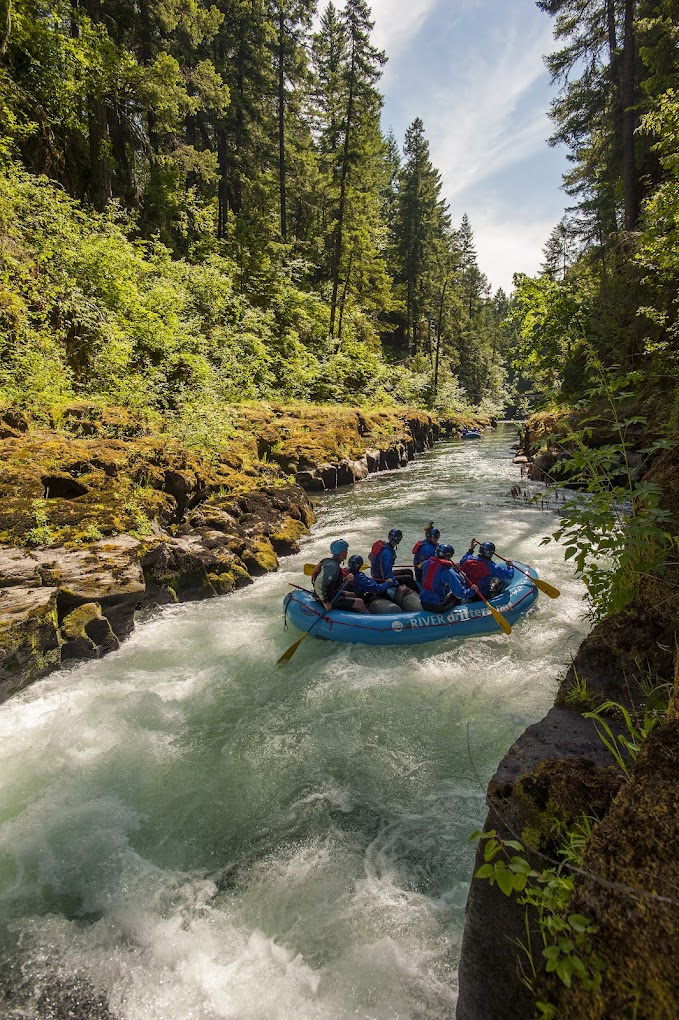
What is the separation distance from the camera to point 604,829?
5.32 ft

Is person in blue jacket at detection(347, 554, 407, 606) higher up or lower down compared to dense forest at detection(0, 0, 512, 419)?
lower down

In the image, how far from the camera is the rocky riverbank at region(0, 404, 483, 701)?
6262mm

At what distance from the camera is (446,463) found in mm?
24141

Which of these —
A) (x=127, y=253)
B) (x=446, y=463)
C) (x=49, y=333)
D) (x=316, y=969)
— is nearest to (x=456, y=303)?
(x=446, y=463)

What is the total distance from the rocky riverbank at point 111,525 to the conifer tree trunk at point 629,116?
41.6ft

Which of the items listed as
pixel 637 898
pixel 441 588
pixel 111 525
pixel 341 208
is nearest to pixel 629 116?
pixel 341 208

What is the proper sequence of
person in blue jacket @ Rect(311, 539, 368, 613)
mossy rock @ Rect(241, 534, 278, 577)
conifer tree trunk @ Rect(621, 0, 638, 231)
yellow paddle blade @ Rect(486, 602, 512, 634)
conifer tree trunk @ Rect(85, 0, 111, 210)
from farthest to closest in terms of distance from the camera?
conifer tree trunk @ Rect(85, 0, 111, 210) → conifer tree trunk @ Rect(621, 0, 638, 231) → mossy rock @ Rect(241, 534, 278, 577) → person in blue jacket @ Rect(311, 539, 368, 613) → yellow paddle blade @ Rect(486, 602, 512, 634)

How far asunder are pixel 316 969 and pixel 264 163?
32974 mm

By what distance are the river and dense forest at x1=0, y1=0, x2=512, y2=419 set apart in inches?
263

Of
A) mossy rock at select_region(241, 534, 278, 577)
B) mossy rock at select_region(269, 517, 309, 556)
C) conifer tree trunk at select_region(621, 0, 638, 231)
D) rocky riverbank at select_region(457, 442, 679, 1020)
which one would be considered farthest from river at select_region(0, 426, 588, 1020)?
conifer tree trunk at select_region(621, 0, 638, 231)

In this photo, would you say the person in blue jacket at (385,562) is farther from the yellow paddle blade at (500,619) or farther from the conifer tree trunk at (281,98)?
the conifer tree trunk at (281,98)

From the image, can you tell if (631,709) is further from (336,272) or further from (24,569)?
(336,272)

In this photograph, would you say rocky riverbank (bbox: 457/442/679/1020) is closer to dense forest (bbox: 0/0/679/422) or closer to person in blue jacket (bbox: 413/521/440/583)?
dense forest (bbox: 0/0/679/422)

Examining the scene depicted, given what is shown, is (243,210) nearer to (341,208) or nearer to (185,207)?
(341,208)
